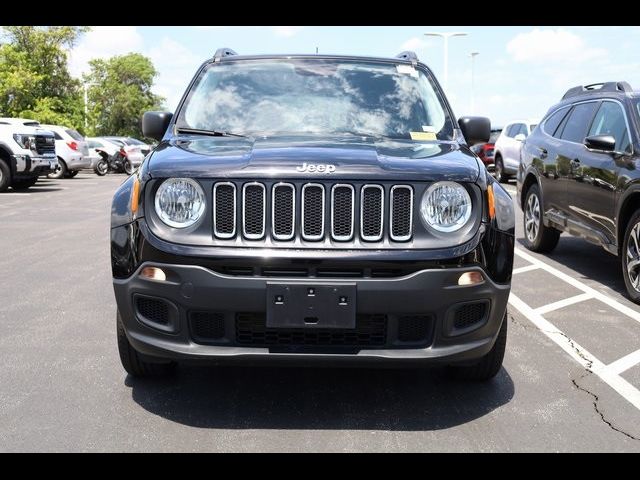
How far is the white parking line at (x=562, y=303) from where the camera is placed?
6.39 meters

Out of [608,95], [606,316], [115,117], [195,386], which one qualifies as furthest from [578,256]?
[115,117]

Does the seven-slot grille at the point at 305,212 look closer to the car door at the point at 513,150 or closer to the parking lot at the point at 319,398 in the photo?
the parking lot at the point at 319,398

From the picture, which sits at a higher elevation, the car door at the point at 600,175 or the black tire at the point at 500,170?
the car door at the point at 600,175

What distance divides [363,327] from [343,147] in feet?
3.08

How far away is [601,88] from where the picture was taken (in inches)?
320

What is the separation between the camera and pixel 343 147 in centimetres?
397

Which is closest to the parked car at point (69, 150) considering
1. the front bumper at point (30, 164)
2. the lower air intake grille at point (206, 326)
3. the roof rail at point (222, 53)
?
the front bumper at point (30, 164)

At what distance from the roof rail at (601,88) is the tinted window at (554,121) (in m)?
0.21

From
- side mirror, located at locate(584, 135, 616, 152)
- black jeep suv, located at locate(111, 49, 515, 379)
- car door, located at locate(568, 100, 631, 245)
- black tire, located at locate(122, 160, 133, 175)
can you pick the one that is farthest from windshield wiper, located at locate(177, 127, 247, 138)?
black tire, located at locate(122, 160, 133, 175)

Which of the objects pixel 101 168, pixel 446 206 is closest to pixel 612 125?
pixel 446 206

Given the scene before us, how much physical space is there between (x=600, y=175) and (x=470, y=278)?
13.6ft

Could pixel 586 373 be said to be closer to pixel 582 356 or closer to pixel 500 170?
pixel 582 356

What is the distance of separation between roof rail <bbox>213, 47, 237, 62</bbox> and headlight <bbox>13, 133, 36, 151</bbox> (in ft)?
47.8

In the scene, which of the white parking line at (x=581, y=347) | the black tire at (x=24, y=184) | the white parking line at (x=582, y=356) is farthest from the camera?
the black tire at (x=24, y=184)
